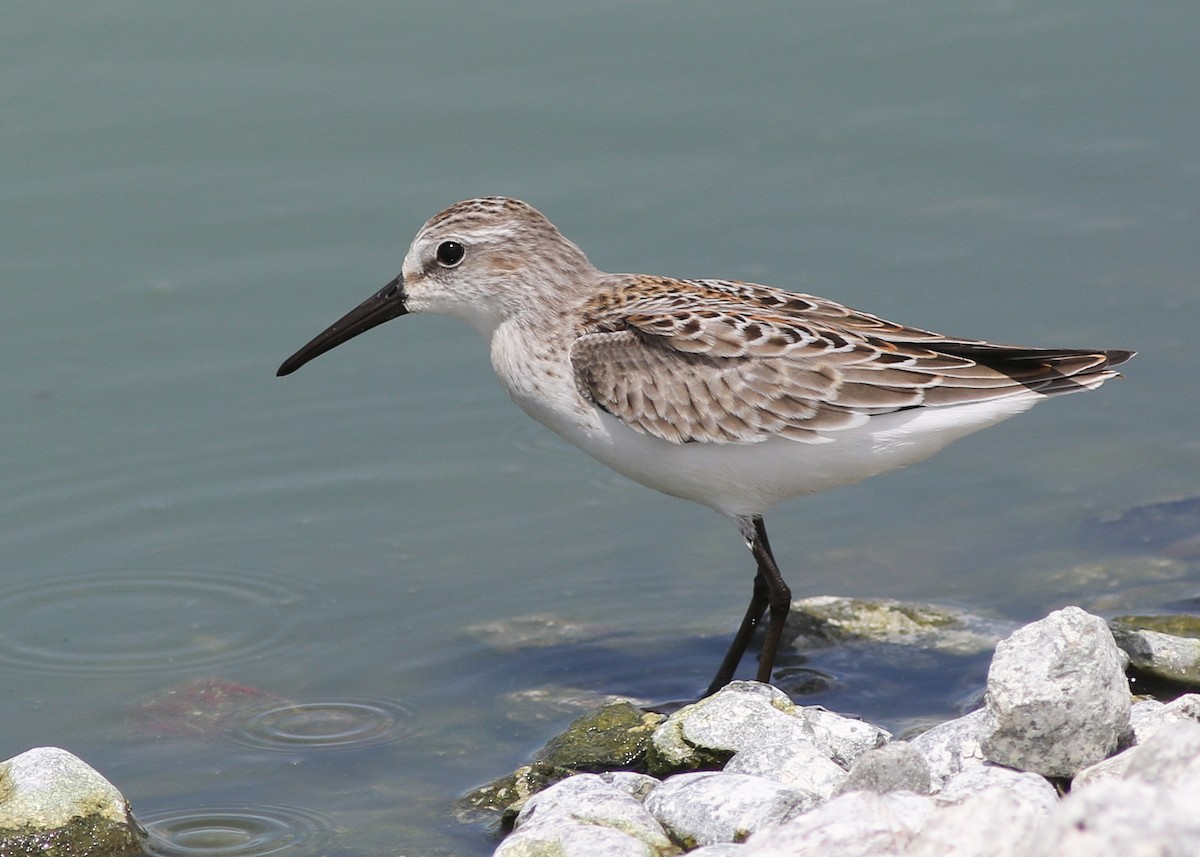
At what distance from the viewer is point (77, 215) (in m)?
10.9

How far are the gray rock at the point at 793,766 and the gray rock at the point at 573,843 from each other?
1.99 ft

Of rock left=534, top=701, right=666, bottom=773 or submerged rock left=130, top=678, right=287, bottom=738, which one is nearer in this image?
rock left=534, top=701, right=666, bottom=773

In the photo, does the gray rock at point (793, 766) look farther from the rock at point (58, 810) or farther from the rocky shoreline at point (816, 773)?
the rock at point (58, 810)

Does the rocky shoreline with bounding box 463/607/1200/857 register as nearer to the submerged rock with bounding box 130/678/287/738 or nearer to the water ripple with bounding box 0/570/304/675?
the submerged rock with bounding box 130/678/287/738

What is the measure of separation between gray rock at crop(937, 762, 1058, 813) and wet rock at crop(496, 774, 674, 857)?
3.15 feet

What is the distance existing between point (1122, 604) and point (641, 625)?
2387 millimetres

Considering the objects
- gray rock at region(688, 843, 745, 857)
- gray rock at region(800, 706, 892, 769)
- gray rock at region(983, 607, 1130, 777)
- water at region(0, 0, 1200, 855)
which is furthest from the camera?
water at region(0, 0, 1200, 855)

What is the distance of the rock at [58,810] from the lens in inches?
236

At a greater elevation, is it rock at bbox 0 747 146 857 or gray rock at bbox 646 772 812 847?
gray rock at bbox 646 772 812 847

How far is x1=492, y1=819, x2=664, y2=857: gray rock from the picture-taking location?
5.27 metres

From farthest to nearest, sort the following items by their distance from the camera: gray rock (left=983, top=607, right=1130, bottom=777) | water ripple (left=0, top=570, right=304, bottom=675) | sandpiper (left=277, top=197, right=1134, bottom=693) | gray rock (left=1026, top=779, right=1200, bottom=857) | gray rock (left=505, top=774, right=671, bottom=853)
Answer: water ripple (left=0, top=570, right=304, bottom=675) < sandpiper (left=277, top=197, right=1134, bottom=693) < gray rock (left=983, top=607, right=1130, bottom=777) < gray rock (left=505, top=774, right=671, bottom=853) < gray rock (left=1026, top=779, right=1200, bottom=857)

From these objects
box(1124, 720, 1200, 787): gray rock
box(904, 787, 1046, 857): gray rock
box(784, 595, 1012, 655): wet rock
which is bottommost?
box(784, 595, 1012, 655): wet rock

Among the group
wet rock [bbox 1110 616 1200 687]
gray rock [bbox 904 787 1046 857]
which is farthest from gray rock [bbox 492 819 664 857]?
wet rock [bbox 1110 616 1200 687]

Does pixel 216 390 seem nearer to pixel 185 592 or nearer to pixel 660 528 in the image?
pixel 185 592
